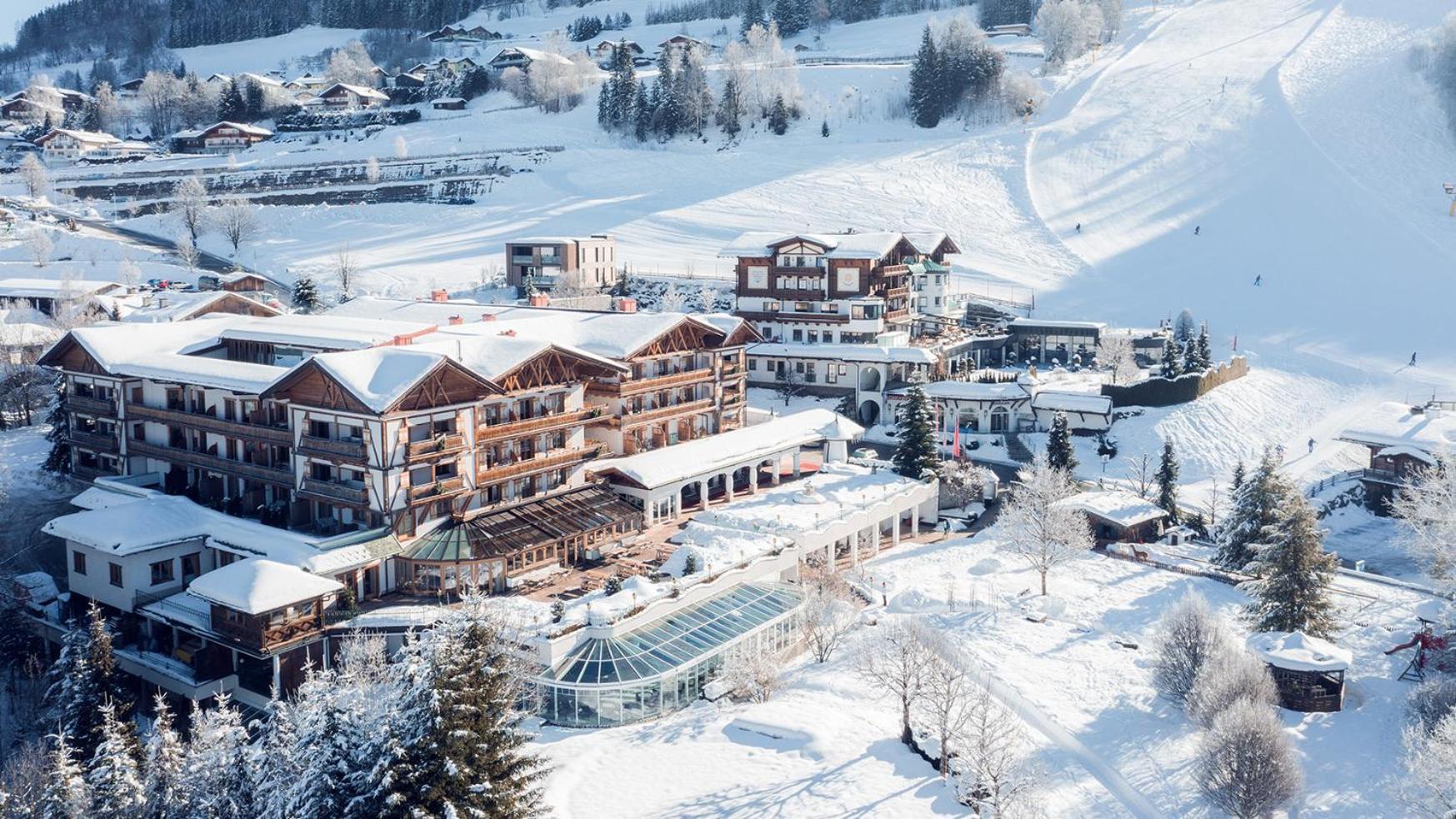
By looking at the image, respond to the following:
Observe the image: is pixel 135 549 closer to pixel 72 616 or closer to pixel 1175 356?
pixel 72 616

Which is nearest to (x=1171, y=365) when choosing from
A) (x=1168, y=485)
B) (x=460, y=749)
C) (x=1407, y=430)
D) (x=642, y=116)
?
(x=1407, y=430)

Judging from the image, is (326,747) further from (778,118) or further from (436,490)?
(778,118)

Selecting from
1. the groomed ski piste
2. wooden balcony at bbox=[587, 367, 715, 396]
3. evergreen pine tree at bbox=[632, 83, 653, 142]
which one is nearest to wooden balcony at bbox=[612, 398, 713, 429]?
wooden balcony at bbox=[587, 367, 715, 396]

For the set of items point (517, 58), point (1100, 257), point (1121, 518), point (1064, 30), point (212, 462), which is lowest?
point (1121, 518)

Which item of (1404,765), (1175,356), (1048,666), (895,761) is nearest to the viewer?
(895,761)

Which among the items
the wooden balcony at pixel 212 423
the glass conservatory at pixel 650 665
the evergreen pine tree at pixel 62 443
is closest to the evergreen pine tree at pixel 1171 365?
the glass conservatory at pixel 650 665

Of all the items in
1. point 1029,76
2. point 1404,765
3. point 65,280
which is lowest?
point 1404,765

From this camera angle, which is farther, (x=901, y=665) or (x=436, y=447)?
(x=436, y=447)

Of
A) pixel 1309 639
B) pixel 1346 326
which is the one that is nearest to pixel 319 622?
pixel 1309 639
